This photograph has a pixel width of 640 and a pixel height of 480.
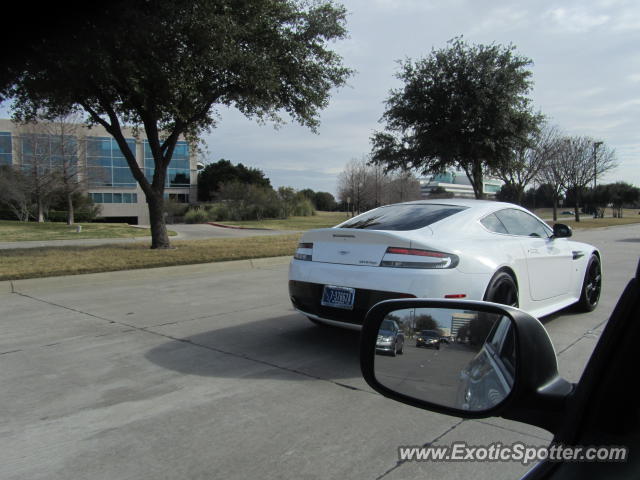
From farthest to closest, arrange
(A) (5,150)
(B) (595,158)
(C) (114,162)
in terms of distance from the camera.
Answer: (C) (114,162) → (B) (595,158) → (A) (5,150)

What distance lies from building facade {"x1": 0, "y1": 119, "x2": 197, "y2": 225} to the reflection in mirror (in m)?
18.1

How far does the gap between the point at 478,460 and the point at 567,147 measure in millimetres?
41904

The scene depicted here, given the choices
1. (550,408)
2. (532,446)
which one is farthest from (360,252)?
(550,408)

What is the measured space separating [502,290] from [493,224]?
890 mm

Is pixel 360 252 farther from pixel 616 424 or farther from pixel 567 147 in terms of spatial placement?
pixel 567 147

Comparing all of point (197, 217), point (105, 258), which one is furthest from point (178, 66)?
point (197, 217)

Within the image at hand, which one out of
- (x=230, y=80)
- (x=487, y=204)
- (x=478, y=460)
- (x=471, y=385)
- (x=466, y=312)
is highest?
(x=230, y=80)

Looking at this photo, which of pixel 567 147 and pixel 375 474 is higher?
pixel 567 147

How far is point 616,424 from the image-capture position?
108cm

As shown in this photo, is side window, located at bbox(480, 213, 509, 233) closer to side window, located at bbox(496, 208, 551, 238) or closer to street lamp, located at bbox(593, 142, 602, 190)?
side window, located at bbox(496, 208, 551, 238)

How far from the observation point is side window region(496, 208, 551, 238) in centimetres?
564

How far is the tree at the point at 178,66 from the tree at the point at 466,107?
9936 millimetres

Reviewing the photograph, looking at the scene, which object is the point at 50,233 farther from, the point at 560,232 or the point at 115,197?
the point at 115,197

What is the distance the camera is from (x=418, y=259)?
4504mm
